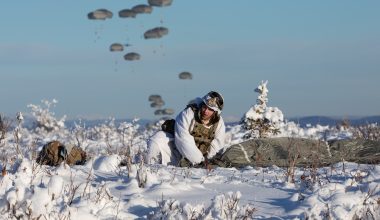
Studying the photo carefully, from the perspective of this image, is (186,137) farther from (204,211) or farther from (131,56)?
(131,56)

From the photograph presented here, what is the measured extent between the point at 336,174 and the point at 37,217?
13.9ft

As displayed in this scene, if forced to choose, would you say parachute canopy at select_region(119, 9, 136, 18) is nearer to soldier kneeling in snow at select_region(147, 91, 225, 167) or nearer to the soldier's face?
soldier kneeling in snow at select_region(147, 91, 225, 167)

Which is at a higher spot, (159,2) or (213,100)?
(159,2)

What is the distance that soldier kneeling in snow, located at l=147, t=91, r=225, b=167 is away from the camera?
Answer: 10.8m

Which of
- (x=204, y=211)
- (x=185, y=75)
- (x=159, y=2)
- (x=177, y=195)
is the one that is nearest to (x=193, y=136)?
(x=177, y=195)

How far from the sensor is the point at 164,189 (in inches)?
281

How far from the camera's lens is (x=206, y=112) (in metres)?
10.8

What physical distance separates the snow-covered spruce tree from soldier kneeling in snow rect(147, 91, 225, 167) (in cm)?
454

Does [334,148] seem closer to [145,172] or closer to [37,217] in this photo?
[145,172]

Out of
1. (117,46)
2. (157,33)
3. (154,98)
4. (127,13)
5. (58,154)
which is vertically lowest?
(58,154)

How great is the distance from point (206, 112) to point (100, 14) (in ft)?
133

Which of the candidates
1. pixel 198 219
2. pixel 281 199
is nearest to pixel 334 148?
pixel 281 199

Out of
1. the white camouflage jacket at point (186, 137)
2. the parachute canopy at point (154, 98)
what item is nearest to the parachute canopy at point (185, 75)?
the parachute canopy at point (154, 98)

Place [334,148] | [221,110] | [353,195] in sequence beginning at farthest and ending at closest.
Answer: [334,148] < [221,110] < [353,195]
